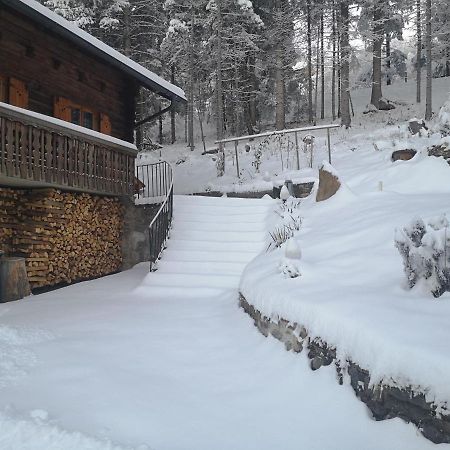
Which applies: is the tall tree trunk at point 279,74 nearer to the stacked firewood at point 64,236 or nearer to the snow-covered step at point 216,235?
the snow-covered step at point 216,235

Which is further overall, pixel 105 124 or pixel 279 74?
pixel 279 74

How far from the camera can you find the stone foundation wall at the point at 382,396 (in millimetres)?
2188

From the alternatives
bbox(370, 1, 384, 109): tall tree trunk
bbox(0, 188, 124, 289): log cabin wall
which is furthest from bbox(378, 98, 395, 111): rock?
bbox(0, 188, 124, 289): log cabin wall

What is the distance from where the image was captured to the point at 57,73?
9023mm

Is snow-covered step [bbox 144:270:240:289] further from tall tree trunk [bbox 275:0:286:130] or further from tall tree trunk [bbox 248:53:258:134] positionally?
tall tree trunk [bbox 248:53:258:134]

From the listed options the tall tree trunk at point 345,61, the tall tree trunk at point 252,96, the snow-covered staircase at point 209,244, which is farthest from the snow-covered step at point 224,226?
the tall tree trunk at point 252,96

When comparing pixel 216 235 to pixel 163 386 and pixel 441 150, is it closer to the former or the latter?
pixel 441 150

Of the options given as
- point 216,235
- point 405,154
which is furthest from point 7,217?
point 405,154

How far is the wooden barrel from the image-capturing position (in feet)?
21.7

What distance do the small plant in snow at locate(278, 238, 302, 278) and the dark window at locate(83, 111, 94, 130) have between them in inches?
283

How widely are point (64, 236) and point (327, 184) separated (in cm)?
537

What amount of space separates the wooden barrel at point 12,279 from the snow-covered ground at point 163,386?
0.49 m

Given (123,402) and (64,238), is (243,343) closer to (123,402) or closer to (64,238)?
(123,402)

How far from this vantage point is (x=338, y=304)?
3.29m
